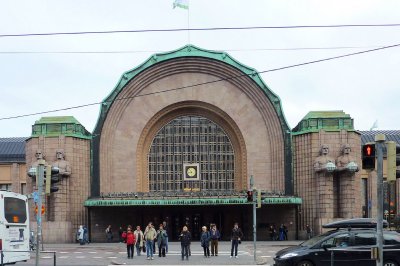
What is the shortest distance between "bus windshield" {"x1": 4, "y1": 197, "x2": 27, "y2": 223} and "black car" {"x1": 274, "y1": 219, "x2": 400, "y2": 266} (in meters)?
9.63

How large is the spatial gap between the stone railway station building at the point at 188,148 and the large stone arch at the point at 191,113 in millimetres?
81

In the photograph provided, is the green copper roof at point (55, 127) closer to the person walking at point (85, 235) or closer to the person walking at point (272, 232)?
the person walking at point (85, 235)

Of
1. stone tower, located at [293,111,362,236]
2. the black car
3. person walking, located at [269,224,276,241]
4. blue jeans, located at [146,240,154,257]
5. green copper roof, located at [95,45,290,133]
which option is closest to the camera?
the black car

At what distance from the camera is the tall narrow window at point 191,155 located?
5438cm

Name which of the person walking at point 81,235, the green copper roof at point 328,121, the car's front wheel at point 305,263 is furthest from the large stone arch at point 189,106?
the car's front wheel at point 305,263

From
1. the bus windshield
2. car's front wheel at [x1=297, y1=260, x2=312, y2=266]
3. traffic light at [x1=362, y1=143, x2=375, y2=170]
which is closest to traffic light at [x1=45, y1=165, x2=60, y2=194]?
the bus windshield

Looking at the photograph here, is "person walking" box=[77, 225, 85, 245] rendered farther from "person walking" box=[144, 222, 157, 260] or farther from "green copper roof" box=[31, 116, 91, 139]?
"person walking" box=[144, 222, 157, 260]

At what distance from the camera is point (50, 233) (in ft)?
165

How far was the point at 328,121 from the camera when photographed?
51344 millimetres

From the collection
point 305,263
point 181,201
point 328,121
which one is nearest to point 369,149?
point 305,263

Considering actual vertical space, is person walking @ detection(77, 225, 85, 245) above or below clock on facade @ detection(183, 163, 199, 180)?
below

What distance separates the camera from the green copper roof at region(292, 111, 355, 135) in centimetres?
5112

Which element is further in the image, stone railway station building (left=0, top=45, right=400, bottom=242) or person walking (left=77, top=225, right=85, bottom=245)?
stone railway station building (left=0, top=45, right=400, bottom=242)

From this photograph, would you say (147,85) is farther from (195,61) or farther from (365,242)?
(365,242)
